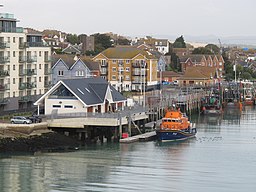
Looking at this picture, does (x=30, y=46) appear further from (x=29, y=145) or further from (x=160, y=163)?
(x=160, y=163)

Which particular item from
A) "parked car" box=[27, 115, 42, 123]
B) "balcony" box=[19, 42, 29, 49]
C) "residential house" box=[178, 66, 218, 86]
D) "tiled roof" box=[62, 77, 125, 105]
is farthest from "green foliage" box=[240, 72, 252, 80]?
"parked car" box=[27, 115, 42, 123]

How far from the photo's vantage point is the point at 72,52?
4496 inches

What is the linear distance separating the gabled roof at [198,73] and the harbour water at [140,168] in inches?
1913

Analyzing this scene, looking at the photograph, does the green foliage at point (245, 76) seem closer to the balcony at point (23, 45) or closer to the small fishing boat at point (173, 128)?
the balcony at point (23, 45)

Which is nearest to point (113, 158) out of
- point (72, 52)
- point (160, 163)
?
point (160, 163)

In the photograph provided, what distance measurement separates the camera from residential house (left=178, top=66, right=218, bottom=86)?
101062mm

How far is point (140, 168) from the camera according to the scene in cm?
4034

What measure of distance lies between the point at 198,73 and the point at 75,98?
5466cm

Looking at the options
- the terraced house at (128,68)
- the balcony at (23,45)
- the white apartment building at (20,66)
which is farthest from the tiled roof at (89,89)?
the terraced house at (128,68)

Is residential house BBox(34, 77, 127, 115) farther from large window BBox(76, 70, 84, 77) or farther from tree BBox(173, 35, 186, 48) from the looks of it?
tree BBox(173, 35, 186, 48)

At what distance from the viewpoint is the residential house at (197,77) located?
101 metres

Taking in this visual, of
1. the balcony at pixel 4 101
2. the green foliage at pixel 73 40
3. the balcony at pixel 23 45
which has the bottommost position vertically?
the balcony at pixel 4 101

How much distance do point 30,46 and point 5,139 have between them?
17.8m

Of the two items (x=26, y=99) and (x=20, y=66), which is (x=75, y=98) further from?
(x=20, y=66)
